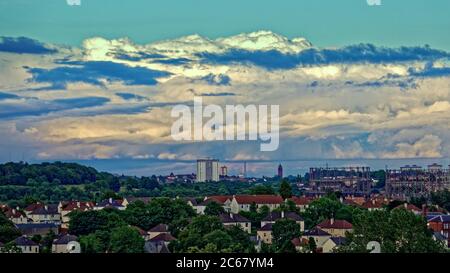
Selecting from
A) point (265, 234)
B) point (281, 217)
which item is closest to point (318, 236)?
point (265, 234)

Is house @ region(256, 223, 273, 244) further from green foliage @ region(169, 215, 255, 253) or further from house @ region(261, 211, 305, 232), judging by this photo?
green foliage @ region(169, 215, 255, 253)

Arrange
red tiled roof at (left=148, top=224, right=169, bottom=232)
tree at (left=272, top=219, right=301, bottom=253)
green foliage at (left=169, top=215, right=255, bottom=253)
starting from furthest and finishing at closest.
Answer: red tiled roof at (left=148, top=224, right=169, bottom=232)
tree at (left=272, top=219, right=301, bottom=253)
green foliage at (left=169, top=215, right=255, bottom=253)

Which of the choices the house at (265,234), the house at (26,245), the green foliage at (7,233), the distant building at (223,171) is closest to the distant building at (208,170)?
the distant building at (223,171)

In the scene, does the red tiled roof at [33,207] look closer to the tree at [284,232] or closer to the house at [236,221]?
the house at [236,221]

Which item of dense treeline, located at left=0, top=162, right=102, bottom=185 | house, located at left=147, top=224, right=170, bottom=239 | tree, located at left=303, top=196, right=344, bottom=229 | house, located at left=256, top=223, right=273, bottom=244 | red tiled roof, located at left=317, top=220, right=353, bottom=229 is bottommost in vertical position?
house, located at left=256, top=223, right=273, bottom=244

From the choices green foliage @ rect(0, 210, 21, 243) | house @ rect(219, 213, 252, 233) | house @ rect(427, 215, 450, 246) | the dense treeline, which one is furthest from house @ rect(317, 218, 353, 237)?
the dense treeline
